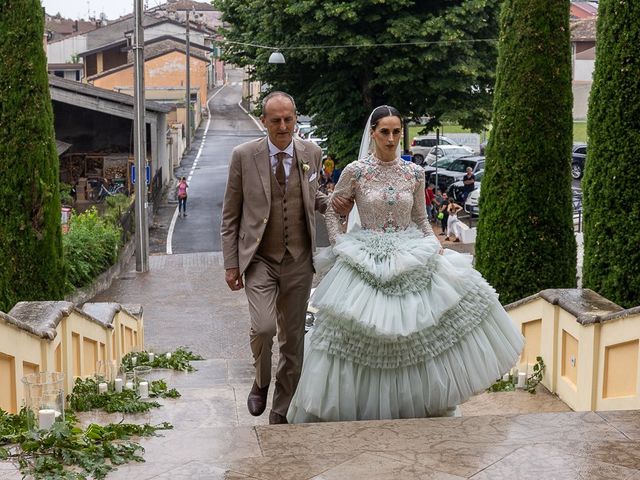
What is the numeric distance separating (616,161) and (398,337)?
380 cm

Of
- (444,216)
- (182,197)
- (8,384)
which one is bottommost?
(182,197)

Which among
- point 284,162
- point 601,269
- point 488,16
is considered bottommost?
point 601,269

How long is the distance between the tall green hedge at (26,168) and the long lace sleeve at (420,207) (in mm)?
8775

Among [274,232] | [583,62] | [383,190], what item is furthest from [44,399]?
[583,62]

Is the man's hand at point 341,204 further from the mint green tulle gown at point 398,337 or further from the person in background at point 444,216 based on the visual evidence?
the person in background at point 444,216

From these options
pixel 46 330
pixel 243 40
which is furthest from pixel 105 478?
pixel 243 40

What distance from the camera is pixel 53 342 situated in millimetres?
7848

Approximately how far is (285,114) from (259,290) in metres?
1.04

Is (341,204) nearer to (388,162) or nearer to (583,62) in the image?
(388,162)

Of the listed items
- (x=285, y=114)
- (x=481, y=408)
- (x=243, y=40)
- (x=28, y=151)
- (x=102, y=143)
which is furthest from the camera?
(x=102, y=143)

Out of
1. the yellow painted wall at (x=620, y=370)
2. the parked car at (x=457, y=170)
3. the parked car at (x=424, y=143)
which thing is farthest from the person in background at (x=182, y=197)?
the yellow painted wall at (x=620, y=370)

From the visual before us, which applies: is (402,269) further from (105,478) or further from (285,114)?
(105,478)

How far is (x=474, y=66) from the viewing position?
29.5 m

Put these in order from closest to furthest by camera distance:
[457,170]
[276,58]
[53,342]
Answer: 1. [53,342]
2. [276,58]
3. [457,170]
